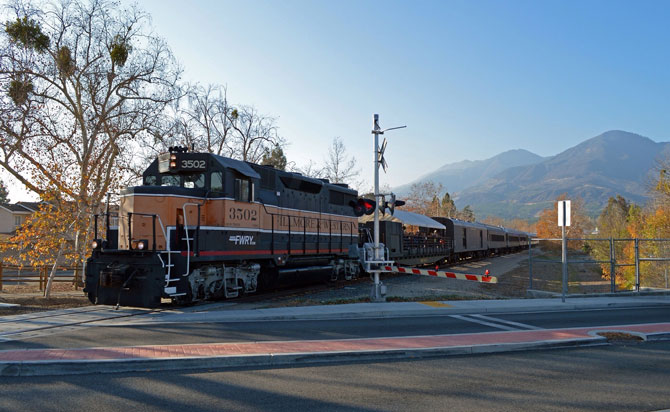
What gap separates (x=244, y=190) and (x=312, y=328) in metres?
5.27

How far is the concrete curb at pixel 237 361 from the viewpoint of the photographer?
20.9 ft

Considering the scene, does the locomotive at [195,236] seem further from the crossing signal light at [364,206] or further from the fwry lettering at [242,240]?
the crossing signal light at [364,206]

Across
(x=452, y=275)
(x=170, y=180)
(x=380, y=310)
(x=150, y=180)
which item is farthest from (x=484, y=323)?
(x=150, y=180)

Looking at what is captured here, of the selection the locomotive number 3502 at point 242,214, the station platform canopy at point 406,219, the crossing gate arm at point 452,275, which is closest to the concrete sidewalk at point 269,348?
the crossing gate arm at point 452,275

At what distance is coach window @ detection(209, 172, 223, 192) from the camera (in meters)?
13.0

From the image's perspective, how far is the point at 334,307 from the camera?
1261 centimetres

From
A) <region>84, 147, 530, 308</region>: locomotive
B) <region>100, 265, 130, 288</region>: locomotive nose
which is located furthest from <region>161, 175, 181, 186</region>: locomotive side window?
<region>100, 265, 130, 288</region>: locomotive nose

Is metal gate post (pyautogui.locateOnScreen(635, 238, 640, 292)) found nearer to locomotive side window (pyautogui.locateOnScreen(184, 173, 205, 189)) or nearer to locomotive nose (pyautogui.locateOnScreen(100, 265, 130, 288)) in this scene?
locomotive side window (pyautogui.locateOnScreen(184, 173, 205, 189))

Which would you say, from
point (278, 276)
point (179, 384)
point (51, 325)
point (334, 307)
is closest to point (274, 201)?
point (278, 276)

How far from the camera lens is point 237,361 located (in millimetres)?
6918

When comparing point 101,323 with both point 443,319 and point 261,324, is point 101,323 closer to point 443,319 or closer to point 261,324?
point 261,324

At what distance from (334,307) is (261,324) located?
112 inches

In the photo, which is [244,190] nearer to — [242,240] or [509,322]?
[242,240]

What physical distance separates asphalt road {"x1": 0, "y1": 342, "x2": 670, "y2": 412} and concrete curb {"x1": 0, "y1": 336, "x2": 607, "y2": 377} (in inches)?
9.5
